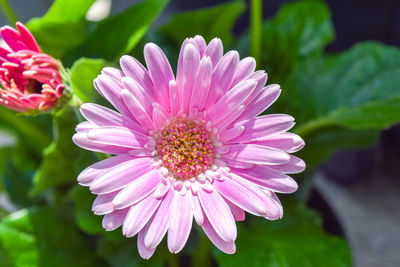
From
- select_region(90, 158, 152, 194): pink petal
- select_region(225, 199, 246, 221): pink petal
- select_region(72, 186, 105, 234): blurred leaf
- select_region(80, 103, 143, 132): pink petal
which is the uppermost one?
select_region(80, 103, 143, 132): pink petal

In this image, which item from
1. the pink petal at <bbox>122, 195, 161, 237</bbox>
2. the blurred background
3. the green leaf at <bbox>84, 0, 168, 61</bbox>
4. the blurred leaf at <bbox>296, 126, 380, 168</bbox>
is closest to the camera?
the pink petal at <bbox>122, 195, 161, 237</bbox>

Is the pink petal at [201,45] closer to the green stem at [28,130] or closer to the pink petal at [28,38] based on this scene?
the pink petal at [28,38]

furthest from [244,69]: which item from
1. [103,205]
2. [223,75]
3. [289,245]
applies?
[289,245]

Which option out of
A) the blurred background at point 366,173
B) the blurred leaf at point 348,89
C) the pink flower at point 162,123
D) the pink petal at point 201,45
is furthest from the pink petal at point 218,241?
the blurred background at point 366,173

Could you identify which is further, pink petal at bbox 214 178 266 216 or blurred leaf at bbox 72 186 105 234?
blurred leaf at bbox 72 186 105 234

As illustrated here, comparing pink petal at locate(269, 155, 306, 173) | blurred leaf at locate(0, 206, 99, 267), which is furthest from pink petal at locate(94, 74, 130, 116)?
blurred leaf at locate(0, 206, 99, 267)

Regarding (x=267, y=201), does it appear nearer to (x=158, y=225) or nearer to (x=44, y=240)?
(x=158, y=225)

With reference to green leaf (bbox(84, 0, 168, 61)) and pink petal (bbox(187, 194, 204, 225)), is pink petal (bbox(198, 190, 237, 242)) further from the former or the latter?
green leaf (bbox(84, 0, 168, 61))
